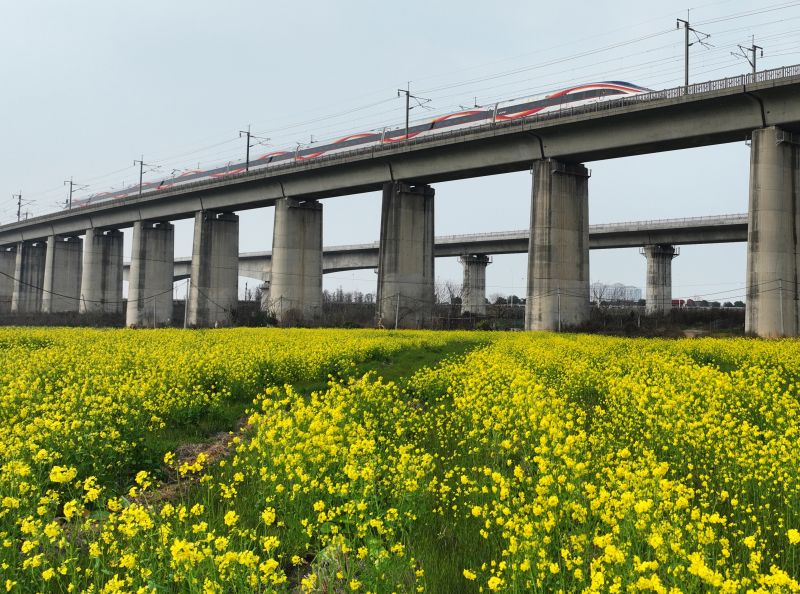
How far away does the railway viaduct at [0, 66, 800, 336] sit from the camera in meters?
30.6

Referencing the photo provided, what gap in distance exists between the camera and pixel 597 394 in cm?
1184

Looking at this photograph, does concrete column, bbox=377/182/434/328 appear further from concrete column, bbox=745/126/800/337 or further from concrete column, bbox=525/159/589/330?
concrete column, bbox=745/126/800/337

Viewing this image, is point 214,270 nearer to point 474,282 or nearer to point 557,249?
point 557,249

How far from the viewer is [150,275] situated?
65062 millimetres

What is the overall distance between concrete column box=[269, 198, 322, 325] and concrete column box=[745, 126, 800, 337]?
31.9 metres

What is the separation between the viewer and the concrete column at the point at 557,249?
37281 mm

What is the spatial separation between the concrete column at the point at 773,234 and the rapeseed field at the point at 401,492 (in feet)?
67.7

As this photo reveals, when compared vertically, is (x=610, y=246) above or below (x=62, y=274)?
above

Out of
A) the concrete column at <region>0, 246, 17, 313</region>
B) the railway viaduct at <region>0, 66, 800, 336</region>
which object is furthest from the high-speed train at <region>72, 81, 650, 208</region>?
the concrete column at <region>0, 246, 17, 313</region>

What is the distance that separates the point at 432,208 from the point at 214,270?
22566mm

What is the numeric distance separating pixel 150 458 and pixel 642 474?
549cm

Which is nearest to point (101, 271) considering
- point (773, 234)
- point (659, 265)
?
point (659, 265)

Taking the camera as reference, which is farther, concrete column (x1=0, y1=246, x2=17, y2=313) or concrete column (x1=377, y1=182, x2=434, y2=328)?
concrete column (x1=0, y1=246, x2=17, y2=313)

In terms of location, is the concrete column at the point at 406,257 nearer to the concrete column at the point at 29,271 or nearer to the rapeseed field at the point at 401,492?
the rapeseed field at the point at 401,492
